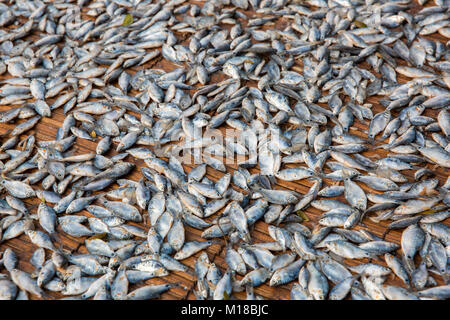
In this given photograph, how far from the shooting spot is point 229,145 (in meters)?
3.06

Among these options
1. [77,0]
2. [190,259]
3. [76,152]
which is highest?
[77,0]

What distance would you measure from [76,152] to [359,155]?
211 cm

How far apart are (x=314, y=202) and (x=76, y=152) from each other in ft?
5.92

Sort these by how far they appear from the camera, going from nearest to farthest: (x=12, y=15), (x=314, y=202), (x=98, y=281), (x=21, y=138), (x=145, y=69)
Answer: (x=98, y=281) → (x=314, y=202) → (x=21, y=138) → (x=145, y=69) → (x=12, y=15)

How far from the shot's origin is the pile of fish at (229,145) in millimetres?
2430

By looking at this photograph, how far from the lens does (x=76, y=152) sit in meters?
3.12

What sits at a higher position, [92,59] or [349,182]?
[92,59]

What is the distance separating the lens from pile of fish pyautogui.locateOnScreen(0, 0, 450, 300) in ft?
7.97

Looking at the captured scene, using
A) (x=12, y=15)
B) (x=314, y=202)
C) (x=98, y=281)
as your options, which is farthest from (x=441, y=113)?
(x=12, y=15)

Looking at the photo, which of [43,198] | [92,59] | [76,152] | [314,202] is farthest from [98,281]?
[92,59]

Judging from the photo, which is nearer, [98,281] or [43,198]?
[98,281]

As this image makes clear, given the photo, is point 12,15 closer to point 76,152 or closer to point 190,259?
point 76,152

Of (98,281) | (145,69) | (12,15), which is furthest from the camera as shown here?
(12,15)

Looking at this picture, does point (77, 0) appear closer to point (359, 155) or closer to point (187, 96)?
point (187, 96)
